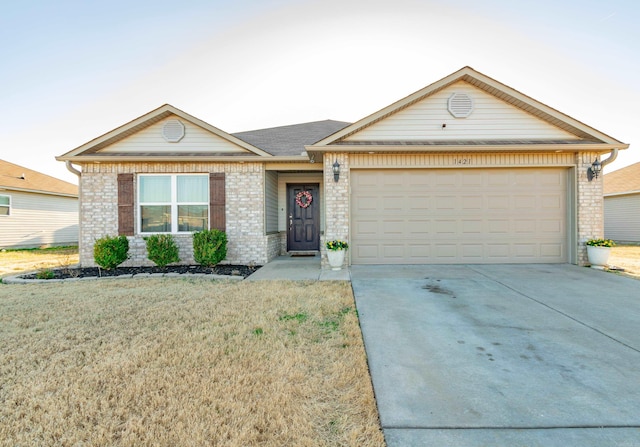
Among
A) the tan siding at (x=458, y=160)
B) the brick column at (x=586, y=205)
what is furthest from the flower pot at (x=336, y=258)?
the brick column at (x=586, y=205)

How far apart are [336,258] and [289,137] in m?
5.57

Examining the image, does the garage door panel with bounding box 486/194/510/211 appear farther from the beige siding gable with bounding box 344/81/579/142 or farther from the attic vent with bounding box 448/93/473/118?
the attic vent with bounding box 448/93/473/118

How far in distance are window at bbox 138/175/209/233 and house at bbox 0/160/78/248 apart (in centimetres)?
952

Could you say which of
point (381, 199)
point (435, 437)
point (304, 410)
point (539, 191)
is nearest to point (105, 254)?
point (381, 199)

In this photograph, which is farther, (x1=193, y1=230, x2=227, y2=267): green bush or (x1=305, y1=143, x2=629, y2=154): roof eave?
(x1=193, y1=230, x2=227, y2=267): green bush

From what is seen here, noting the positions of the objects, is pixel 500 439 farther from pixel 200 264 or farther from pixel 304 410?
pixel 200 264

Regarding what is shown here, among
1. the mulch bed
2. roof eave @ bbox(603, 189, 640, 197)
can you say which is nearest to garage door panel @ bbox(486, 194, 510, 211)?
the mulch bed

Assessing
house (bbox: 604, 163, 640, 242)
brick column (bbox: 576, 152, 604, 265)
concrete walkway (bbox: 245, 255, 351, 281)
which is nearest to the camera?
concrete walkway (bbox: 245, 255, 351, 281)

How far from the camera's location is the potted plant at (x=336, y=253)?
709 cm

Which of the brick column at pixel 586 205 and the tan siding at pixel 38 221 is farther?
the tan siding at pixel 38 221

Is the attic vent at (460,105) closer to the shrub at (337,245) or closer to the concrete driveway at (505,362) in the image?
the shrub at (337,245)

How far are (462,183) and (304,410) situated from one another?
7007mm

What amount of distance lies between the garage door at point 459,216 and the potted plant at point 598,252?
0.51m

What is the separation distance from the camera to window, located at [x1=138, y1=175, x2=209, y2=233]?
840 centimetres
